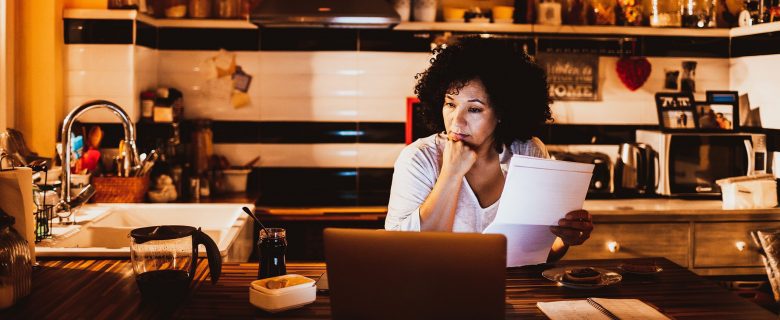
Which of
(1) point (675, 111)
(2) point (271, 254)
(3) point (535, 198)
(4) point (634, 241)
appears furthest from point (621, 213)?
(2) point (271, 254)

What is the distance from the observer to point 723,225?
4.29 meters

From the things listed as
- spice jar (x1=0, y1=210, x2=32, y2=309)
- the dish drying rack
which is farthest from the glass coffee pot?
the dish drying rack

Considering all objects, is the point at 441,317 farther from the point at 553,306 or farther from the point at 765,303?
the point at 765,303

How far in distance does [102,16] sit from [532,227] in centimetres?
289

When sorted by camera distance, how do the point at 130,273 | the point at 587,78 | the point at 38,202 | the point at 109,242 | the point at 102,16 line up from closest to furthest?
the point at 130,273
the point at 38,202
the point at 109,242
the point at 102,16
the point at 587,78

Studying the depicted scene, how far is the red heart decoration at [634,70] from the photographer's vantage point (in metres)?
4.84

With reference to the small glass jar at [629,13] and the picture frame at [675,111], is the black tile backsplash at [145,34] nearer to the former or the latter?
the small glass jar at [629,13]

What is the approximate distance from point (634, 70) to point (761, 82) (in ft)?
2.31

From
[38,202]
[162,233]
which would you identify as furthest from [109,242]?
[162,233]

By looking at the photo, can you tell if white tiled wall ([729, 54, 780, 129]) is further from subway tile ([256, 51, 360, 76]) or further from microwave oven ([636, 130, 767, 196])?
subway tile ([256, 51, 360, 76])

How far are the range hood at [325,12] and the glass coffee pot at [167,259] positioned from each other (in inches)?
73.9

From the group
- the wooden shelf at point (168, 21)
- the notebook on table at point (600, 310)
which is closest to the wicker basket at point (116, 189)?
the wooden shelf at point (168, 21)

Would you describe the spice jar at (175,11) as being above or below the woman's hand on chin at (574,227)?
above

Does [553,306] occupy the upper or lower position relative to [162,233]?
lower
